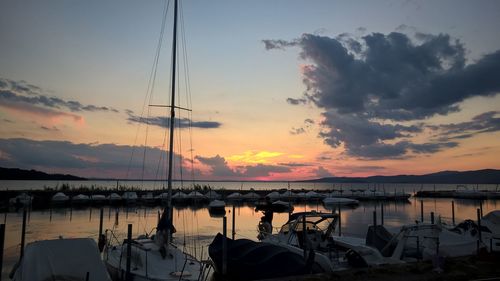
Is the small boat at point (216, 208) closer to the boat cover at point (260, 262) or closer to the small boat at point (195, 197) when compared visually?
the small boat at point (195, 197)

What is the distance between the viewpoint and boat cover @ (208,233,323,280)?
16547 millimetres

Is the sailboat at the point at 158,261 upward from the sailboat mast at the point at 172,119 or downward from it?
downward

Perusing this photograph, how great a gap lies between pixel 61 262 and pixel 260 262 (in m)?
7.84

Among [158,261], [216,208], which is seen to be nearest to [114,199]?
[216,208]

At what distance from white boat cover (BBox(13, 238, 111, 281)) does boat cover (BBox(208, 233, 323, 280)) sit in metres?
6.22

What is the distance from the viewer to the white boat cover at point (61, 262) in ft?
44.9

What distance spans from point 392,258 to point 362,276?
22.4 ft

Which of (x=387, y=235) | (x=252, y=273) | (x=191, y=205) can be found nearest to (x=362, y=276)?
(x=252, y=273)

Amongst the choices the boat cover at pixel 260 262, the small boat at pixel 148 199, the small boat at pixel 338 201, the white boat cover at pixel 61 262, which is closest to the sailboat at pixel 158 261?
the boat cover at pixel 260 262

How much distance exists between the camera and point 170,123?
21.8 meters

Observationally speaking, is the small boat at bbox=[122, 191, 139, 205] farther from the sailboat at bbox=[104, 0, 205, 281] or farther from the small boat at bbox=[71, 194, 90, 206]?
the sailboat at bbox=[104, 0, 205, 281]

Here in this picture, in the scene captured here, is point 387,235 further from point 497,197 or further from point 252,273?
point 497,197

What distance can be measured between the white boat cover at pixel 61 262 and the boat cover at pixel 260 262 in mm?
6222

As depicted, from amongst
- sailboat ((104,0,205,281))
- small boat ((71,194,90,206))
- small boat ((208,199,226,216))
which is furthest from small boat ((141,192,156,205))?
sailboat ((104,0,205,281))
